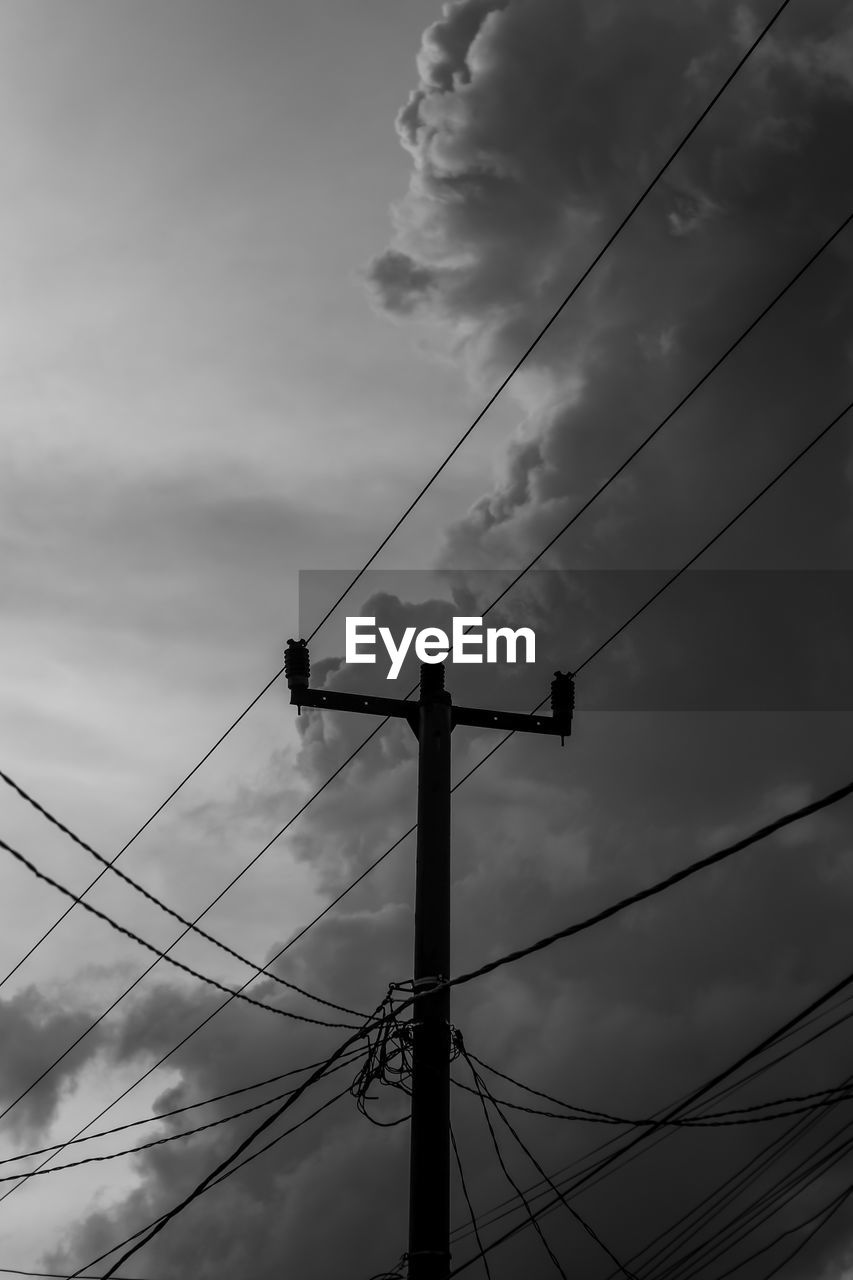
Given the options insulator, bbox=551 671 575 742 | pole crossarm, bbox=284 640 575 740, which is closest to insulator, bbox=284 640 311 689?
pole crossarm, bbox=284 640 575 740

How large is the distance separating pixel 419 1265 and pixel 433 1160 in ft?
2.39

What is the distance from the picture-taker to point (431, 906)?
437 inches

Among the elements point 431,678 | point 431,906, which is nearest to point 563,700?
point 431,678

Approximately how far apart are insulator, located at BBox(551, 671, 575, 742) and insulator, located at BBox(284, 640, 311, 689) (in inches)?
91.3

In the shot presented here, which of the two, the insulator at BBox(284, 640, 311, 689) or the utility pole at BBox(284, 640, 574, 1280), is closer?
the utility pole at BBox(284, 640, 574, 1280)

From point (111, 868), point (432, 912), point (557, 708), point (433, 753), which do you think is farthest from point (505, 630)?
point (111, 868)

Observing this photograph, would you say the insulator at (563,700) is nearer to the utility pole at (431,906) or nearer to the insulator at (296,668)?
the utility pole at (431,906)

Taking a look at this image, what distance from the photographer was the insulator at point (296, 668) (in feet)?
40.9

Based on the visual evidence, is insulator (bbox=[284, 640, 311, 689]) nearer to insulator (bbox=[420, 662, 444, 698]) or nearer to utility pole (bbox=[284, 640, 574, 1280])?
utility pole (bbox=[284, 640, 574, 1280])

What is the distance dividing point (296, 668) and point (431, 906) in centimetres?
263

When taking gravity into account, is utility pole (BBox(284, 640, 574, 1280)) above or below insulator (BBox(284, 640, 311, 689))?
below

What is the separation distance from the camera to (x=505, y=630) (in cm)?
1323

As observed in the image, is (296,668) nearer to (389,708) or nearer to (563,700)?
(389,708)

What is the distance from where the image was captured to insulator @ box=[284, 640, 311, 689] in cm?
1246
